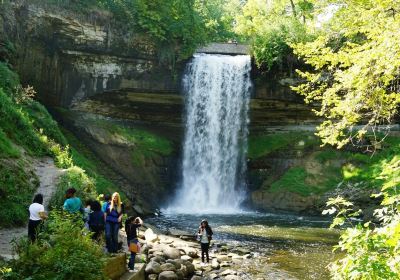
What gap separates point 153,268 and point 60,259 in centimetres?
492

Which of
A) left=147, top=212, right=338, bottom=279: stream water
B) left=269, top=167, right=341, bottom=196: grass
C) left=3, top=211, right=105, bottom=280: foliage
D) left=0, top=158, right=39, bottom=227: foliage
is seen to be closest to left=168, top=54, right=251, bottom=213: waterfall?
left=269, top=167, right=341, bottom=196: grass

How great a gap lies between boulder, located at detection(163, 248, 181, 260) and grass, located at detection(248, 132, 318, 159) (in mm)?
17356

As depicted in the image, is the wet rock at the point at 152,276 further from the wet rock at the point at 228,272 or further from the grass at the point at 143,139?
the grass at the point at 143,139

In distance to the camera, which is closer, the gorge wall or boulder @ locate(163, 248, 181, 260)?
boulder @ locate(163, 248, 181, 260)

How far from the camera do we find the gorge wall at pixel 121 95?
25688 millimetres

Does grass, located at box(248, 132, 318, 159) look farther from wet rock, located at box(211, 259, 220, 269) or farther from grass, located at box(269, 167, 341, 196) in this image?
wet rock, located at box(211, 259, 220, 269)

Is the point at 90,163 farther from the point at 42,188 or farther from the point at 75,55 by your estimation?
the point at 42,188

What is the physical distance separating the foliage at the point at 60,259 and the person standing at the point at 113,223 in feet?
5.83

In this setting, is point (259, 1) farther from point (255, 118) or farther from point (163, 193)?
point (163, 193)

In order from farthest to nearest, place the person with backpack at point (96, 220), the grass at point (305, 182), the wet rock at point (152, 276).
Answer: the grass at point (305, 182) < the wet rock at point (152, 276) < the person with backpack at point (96, 220)

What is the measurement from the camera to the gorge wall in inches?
1011

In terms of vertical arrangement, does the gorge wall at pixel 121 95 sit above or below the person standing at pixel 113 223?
above

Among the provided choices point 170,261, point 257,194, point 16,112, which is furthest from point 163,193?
point 170,261

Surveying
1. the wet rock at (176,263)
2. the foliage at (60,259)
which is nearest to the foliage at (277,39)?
the wet rock at (176,263)
